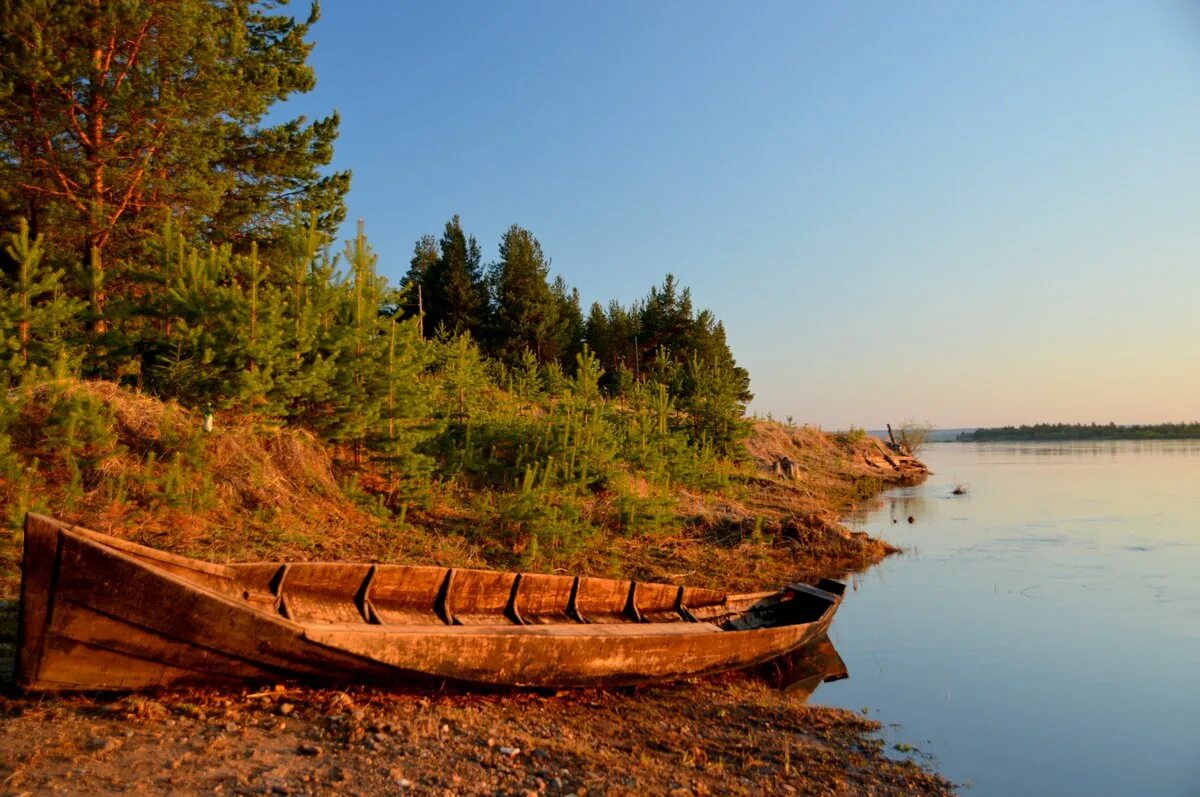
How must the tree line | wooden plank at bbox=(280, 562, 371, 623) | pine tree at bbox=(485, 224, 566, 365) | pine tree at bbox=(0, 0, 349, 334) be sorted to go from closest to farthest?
wooden plank at bbox=(280, 562, 371, 623) → the tree line → pine tree at bbox=(0, 0, 349, 334) → pine tree at bbox=(485, 224, 566, 365)

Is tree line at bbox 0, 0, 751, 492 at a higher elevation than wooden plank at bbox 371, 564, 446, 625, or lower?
higher

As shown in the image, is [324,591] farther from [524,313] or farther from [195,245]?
[524,313]

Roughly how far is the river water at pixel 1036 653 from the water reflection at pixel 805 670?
0.17m

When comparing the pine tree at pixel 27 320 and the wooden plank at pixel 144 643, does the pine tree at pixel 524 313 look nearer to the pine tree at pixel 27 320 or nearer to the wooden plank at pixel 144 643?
the pine tree at pixel 27 320

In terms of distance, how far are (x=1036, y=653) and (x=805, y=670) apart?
11.0ft

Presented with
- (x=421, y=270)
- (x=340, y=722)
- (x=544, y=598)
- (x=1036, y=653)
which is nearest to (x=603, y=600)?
(x=544, y=598)

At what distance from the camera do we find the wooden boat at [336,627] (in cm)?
443

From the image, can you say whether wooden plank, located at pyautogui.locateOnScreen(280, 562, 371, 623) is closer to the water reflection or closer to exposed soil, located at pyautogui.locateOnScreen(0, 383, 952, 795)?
exposed soil, located at pyautogui.locateOnScreen(0, 383, 952, 795)

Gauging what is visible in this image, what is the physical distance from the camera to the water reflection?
800cm

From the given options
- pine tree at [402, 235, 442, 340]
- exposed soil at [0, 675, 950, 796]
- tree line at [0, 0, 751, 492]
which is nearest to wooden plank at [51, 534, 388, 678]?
exposed soil at [0, 675, 950, 796]

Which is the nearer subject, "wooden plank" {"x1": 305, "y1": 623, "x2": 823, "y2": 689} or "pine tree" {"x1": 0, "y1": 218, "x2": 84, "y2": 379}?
"wooden plank" {"x1": 305, "y1": 623, "x2": 823, "y2": 689}

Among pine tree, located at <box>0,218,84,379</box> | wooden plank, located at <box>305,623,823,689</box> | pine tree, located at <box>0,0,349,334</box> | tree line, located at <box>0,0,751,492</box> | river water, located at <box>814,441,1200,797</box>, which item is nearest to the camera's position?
wooden plank, located at <box>305,623,823,689</box>

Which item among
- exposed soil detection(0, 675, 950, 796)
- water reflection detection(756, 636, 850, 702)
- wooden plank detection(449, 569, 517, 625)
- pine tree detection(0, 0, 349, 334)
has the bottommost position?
water reflection detection(756, 636, 850, 702)

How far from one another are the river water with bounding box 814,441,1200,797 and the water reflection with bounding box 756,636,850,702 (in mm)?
174
